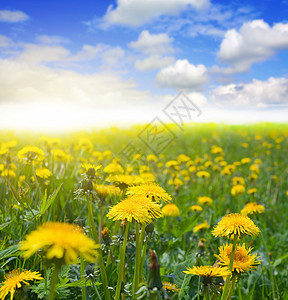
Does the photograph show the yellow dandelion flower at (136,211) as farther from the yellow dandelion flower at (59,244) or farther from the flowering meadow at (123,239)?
the yellow dandelion flower at (59,244)

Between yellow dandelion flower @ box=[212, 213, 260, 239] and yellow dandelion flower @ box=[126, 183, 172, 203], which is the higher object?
yellow dandelion flower @ box=[126, 183, 172, 203]

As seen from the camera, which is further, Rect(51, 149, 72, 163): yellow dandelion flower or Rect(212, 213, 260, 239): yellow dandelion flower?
Rect(51, 149, 72, 163): yellow dandelion flower

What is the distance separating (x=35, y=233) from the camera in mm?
741

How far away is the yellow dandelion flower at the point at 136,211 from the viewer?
0.99 m

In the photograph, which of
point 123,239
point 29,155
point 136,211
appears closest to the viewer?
point 136,211

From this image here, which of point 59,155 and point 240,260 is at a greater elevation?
point 59,155

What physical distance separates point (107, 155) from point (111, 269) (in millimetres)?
3282

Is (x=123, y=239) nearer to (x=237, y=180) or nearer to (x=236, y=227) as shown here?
(x=236, y=227)

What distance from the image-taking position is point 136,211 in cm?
101

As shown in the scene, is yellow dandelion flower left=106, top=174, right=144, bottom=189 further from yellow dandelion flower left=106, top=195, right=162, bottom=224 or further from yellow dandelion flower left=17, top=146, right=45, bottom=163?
yellow dandelion flower left=17, top=146, right=45, bottom=163

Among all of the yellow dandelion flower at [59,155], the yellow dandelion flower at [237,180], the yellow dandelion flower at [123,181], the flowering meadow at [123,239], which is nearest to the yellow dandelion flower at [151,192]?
the flowering meadow at [123,239]

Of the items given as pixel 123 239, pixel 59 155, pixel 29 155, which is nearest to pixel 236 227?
pixel 123 239

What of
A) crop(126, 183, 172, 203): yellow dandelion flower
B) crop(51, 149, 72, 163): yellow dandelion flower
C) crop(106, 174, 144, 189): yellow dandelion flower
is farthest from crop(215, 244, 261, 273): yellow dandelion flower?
crop(51, 149, 72, 163): yellow dandelion flower

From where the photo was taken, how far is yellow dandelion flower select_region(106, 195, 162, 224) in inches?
39.1
